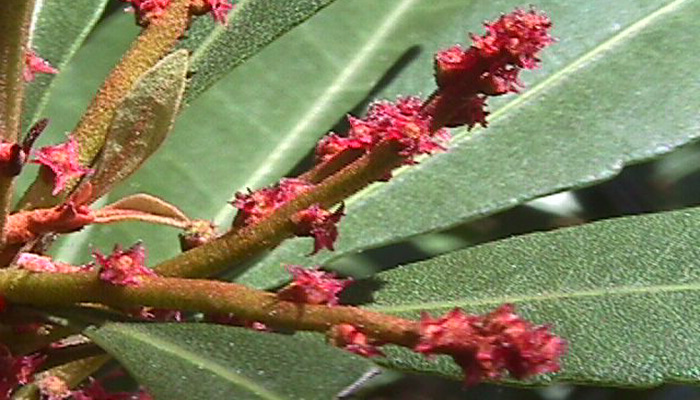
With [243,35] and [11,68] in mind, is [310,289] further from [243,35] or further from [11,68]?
[243,35]

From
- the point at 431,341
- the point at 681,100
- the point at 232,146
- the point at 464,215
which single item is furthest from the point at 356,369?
the point at 232,146

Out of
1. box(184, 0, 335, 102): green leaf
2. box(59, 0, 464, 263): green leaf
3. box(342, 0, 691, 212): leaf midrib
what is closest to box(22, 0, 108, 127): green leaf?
box(184, 0, 335, 102): green leaf

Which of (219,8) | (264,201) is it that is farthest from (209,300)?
(219,8)

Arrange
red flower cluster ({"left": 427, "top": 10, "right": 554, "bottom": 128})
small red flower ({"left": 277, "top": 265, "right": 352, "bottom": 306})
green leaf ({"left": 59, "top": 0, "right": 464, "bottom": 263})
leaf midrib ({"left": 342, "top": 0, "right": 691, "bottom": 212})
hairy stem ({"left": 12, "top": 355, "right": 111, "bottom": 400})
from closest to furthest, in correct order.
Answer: small red flower ({"left": 277, "top": 265, "right": 352, "bottom": 306}) < red flower cluster ({"left": 427, "top": 10, "right": 554, "bottom": 128}) < hairy stem ({"left": 12, "top": 355, "right": 111, "bottom": 400}) < leaf midrib ({"left": 342, "top": 0, "right": 691, "bottom": 212}) < green leaf ({"left": 59, "top": 0, "right": 464, "bottom": 263})

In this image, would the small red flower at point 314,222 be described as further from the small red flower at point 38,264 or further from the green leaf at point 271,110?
the green leaf at point 271,110

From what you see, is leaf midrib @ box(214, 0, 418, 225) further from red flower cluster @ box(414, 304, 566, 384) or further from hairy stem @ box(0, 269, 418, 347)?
red flower cluster @ box(414, 304, 566, 384)

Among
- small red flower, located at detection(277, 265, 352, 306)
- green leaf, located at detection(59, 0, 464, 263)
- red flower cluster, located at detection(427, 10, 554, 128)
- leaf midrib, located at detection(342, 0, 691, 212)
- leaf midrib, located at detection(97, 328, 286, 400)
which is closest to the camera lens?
leaf midrib, located at detection(97, 328, 286, 400)

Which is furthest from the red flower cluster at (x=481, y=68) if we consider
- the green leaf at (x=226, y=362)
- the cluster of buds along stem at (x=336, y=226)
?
the green leaf at (x=226, y=362)
